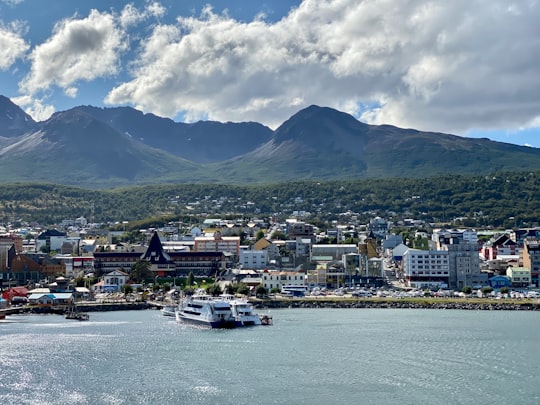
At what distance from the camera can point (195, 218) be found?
328 ft

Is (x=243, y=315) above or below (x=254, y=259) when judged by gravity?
below

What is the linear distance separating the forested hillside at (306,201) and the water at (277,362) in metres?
61.1

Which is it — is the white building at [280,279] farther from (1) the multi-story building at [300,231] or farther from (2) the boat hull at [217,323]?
(1) the multi-story building at [300,231]

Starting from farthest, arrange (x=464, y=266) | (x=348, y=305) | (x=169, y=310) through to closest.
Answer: (x=464, y=266), (x=348, y=305), (x=169, y=310)

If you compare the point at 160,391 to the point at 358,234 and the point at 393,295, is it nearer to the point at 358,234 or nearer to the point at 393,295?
the point at 393,295

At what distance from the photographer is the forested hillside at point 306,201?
10575 cm

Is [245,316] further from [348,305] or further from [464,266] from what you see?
[464,266]

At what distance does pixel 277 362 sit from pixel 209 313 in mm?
11860

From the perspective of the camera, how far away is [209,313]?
3934 centimetres

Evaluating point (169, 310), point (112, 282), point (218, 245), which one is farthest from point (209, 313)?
point (218, 245)

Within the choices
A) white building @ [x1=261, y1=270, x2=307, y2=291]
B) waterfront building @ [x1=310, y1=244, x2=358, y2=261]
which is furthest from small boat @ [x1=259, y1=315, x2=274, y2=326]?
waterfront building @ [x1=310, y1=244, x2=358, y2=261]

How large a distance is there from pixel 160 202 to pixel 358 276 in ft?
231

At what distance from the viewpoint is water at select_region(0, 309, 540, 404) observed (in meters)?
22.9

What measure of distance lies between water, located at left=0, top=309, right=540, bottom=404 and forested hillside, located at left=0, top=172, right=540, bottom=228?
61061 millimetres
